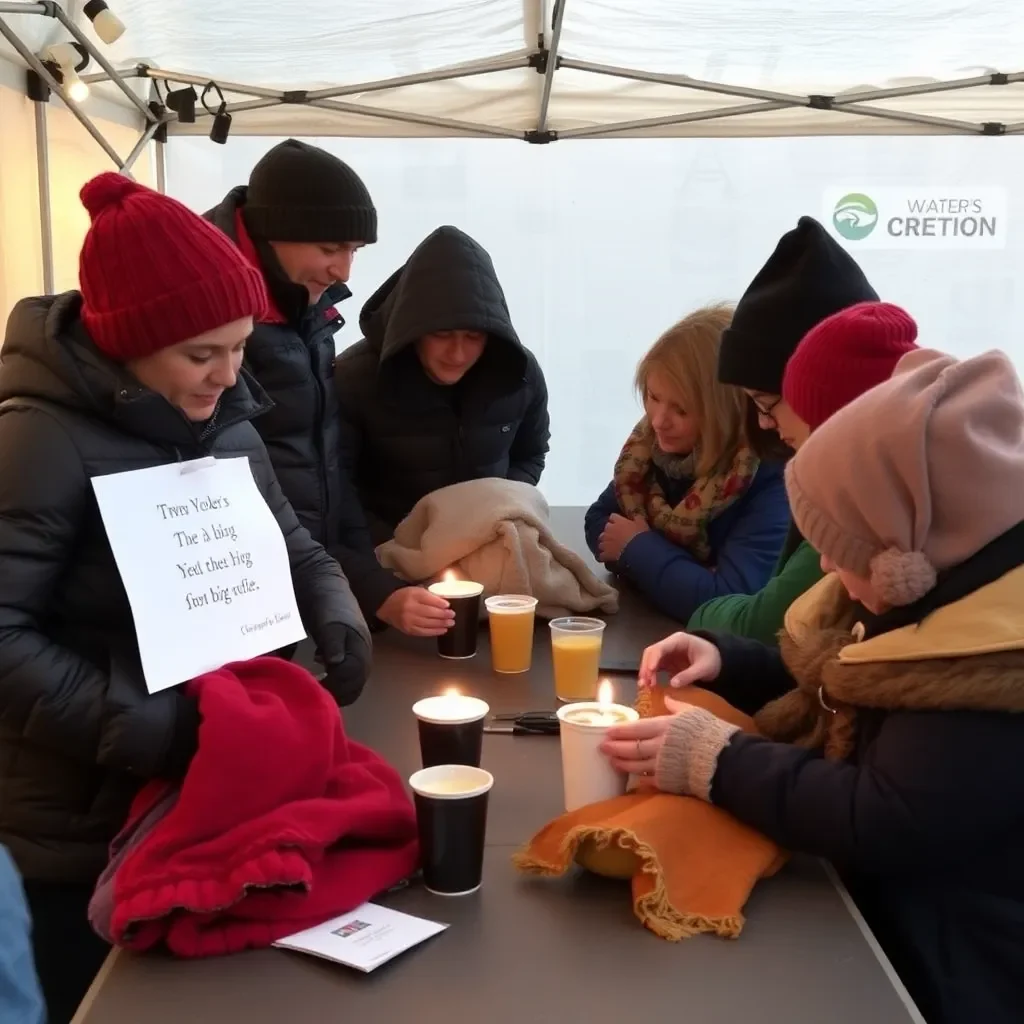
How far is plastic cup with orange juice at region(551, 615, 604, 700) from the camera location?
1771 millimetres

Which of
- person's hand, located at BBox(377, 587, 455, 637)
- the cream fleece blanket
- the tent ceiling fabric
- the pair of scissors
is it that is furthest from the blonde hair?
the tent ceiling fabric

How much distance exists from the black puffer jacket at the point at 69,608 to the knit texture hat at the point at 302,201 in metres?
0.80

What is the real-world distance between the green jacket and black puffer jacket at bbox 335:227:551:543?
81 cm

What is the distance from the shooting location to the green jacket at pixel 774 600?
1796 mm

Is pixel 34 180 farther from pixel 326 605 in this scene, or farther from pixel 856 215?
pixel 856 215

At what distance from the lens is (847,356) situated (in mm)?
1619

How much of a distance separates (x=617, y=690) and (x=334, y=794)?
707 mm

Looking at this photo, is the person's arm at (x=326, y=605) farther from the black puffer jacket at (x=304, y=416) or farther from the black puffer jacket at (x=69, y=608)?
the black puffer jacket at (x=304, y=416)

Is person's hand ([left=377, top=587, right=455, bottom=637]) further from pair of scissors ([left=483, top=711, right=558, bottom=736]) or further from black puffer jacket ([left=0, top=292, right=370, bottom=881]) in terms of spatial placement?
black puffer jacket ([left=0, top=292, right=370, bottom=881])

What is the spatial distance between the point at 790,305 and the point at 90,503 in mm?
1226

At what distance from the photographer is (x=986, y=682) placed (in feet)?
3.67

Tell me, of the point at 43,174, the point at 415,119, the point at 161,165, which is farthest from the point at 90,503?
the point at 161,165

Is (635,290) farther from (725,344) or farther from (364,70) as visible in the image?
(725,344)

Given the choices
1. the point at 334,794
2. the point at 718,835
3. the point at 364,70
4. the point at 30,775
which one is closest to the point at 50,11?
the point at 364,70
